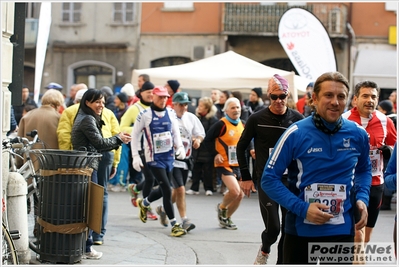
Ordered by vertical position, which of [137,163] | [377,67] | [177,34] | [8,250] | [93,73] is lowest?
[8,250]

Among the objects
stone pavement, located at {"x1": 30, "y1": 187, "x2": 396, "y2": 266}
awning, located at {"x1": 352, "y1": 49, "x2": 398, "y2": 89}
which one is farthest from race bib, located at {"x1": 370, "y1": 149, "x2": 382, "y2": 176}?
awning, located at {"x1": 352, "y1": 49, "x2": 398, "y2": 89}

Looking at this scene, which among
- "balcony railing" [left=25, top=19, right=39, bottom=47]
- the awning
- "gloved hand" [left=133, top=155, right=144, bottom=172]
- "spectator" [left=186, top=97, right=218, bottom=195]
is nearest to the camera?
"gloved hand" [left=133, top=155, right=144, bottom=172]

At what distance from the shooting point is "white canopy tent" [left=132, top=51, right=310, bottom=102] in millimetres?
17344

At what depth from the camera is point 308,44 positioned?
16.5 meters

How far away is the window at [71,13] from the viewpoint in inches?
1312

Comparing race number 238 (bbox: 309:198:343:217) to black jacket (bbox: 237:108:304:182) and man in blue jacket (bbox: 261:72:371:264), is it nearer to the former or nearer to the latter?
man in blue jacket (bbox: 261:72:371:264)

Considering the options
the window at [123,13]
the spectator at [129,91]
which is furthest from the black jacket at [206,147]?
the window at [123,13]

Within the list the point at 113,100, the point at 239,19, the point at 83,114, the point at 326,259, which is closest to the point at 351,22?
the point at 239,19

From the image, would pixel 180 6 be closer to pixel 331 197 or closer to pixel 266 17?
pixel 266 17

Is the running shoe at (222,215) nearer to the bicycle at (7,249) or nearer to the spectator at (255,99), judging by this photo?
the bicycle at (7,249)

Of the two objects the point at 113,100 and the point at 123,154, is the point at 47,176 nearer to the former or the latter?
the point at 123,154

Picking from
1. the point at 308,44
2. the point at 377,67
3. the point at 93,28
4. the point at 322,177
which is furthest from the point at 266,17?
the point at 322,177

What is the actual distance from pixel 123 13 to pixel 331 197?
29.1 m

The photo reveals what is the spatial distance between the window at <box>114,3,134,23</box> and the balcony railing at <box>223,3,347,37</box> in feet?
13.8
